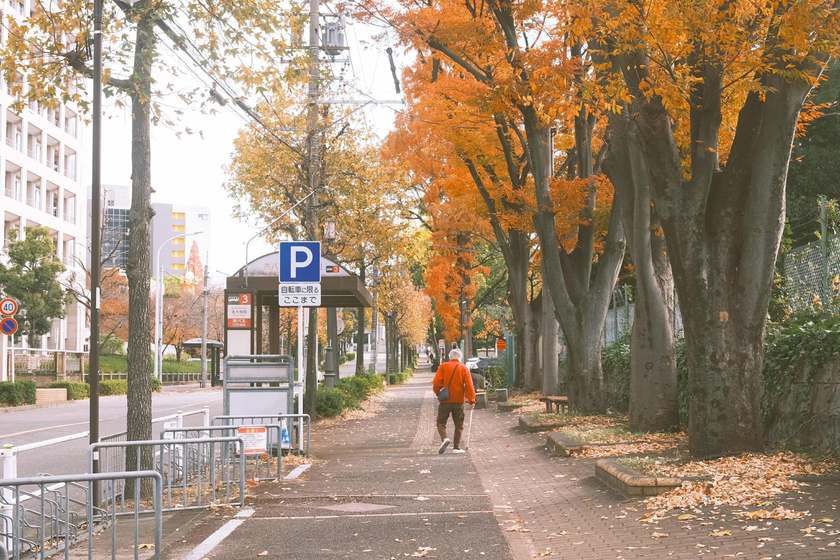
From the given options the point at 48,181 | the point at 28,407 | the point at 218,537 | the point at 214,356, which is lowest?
the point at 28,407

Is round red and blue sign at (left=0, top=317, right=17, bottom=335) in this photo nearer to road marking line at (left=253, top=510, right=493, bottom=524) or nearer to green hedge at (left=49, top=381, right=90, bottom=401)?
green hedge at (left=49, top=381, right=90, bottom=401)

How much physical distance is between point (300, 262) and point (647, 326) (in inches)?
226

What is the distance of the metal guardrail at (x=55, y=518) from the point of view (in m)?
6.35

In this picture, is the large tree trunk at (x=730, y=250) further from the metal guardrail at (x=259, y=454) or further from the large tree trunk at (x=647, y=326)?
the metal guardrail at (x=259, y=454)

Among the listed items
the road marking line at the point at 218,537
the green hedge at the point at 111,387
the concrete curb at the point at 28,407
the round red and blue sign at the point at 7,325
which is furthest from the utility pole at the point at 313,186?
the green hedge at the point at 111,387

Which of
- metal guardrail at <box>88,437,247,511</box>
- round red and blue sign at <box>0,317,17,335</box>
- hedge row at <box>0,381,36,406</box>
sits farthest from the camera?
hedge row at <box>0,381,36,406</box>

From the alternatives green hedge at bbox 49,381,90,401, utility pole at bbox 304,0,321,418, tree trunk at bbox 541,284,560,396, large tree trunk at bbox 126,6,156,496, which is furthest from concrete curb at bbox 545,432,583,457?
green hedge at bbox 49,381,90,401

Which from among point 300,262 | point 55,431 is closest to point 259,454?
point 300,262

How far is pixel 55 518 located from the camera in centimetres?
761

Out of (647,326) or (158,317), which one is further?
(158,317)

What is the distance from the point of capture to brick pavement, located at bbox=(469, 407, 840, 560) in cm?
666

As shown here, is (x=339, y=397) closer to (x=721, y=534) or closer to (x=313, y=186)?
(x=313, y=186)

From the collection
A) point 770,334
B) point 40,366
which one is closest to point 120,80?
point 770,334

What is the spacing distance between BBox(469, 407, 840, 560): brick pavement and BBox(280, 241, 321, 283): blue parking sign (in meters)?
5.23
